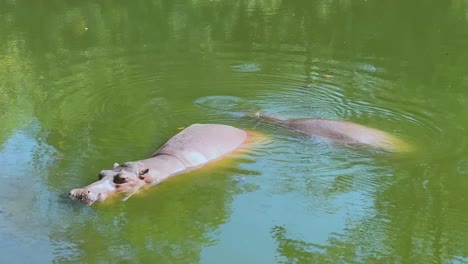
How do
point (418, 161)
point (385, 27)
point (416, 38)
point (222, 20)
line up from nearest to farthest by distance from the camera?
point (418, 161)
point (416, 38)
point (385, 27)
point (222, 20)

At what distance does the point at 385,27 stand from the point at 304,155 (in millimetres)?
7373

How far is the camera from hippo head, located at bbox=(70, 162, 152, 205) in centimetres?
611

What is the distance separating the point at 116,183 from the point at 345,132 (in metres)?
2.72

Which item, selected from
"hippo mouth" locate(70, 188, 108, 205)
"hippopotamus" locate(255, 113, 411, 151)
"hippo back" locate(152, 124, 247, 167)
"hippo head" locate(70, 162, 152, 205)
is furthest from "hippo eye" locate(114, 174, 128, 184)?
"hippopotamus" locate(255, 113, 411, 151)

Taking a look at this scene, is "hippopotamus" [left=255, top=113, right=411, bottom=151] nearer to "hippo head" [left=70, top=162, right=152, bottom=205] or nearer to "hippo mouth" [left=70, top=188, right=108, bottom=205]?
"hippo head" [left=70, top=162, right=152, bottom=205]

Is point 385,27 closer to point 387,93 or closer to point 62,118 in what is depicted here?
point 387,93

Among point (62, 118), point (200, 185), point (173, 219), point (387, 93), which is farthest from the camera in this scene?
point (387, 93)

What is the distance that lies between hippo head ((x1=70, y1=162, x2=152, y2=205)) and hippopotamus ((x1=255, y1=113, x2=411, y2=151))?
84.7 inches

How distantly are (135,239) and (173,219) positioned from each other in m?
0.47

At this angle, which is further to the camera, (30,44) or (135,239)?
(30,44)

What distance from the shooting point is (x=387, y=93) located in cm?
943

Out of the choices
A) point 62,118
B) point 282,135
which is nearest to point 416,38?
point 282,135

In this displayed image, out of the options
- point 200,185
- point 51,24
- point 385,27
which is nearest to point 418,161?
point 200,185

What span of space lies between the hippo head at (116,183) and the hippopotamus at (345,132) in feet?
7.06
